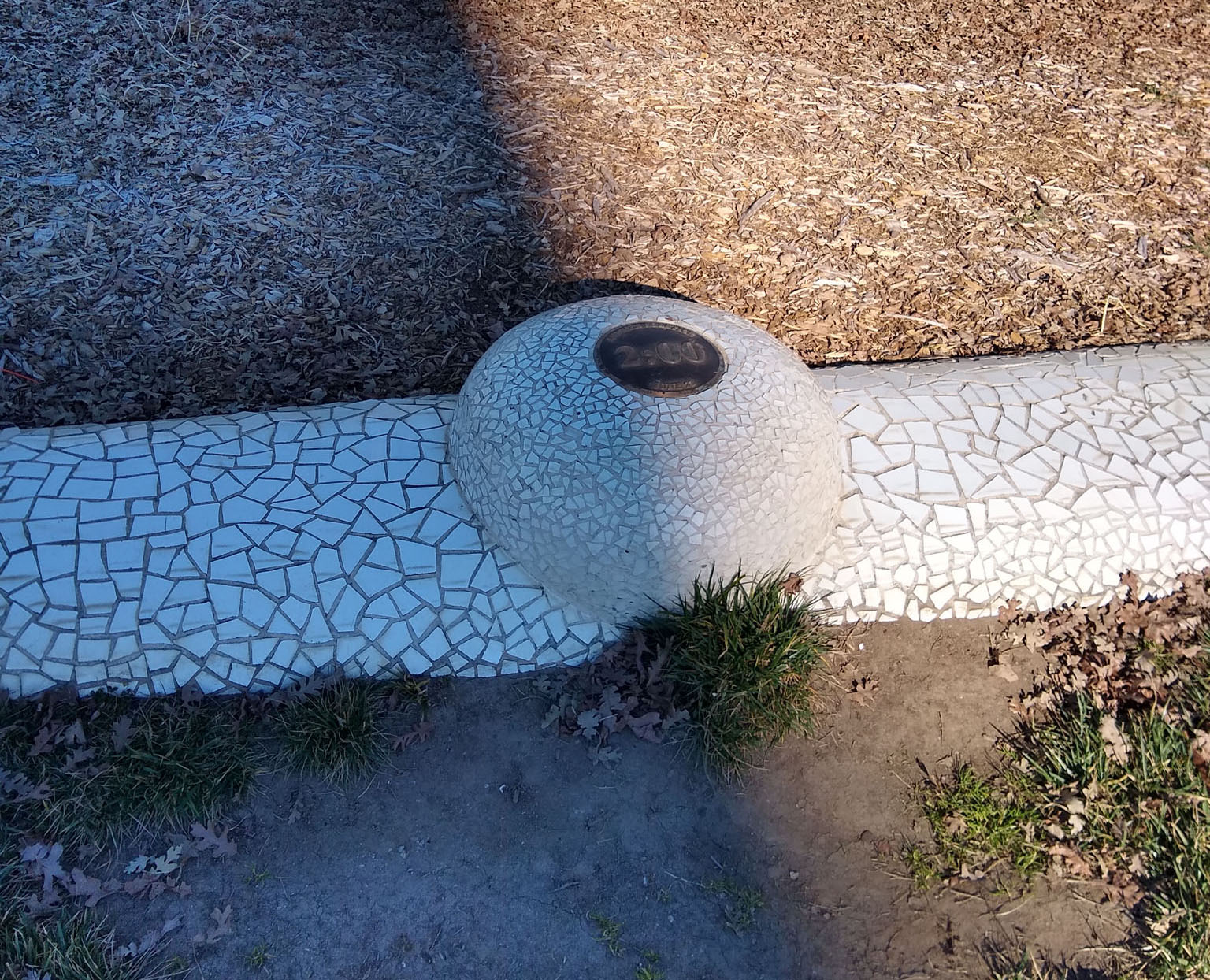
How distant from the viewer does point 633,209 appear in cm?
559

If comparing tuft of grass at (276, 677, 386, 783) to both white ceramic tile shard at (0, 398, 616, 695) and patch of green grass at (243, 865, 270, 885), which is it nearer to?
white ceramic tile shard at (0, 398, 616, 695)

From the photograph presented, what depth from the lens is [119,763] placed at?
327 cm

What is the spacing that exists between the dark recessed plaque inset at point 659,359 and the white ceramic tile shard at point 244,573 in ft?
2.78

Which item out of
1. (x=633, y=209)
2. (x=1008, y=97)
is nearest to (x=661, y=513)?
(x=633, y=209)

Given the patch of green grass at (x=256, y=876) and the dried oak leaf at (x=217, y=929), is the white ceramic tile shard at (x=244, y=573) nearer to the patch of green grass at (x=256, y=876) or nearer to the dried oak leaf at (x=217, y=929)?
the patch of green grass at (x=256, y=876)

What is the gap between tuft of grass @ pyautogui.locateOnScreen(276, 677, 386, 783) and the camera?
11.0 feet

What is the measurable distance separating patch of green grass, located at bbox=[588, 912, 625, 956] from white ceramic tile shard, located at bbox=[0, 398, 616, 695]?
92cm

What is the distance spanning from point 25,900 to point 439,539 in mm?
1748

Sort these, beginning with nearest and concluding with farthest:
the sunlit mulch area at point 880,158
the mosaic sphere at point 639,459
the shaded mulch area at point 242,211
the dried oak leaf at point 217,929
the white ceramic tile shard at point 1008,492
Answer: the dried oak leaf at point 217,929
the mosaic sphere at point 639,459
the white ceramic tile shard at point 1008,492
the shaded mulch area at point 242,211
the sunlit mulch area at point 880,158

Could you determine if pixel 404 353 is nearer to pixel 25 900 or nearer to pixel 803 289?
pixel 803 289

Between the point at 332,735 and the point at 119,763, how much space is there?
2.33 ft

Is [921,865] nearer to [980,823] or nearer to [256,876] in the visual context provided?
[980,823]

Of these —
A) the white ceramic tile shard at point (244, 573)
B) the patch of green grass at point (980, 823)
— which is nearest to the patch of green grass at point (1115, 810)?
the patch of green grass at point (980, 823)

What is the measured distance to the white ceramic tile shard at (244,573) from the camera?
3.46 metres
